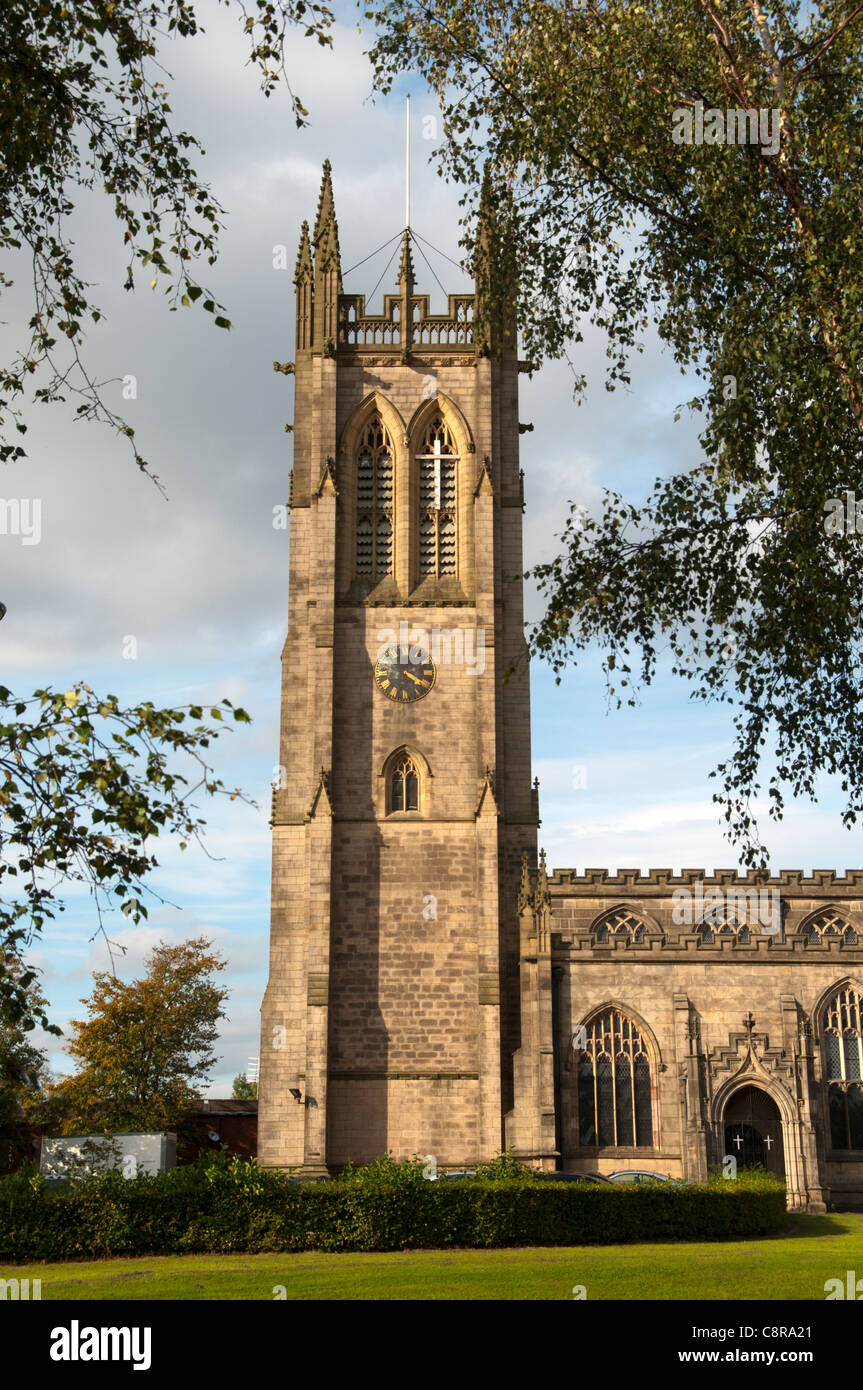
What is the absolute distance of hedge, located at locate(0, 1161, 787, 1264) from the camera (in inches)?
834

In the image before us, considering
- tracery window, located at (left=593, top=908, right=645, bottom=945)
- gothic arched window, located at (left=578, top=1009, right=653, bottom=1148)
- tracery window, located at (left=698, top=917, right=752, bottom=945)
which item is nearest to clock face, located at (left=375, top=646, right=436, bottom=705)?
tracery window, located at (left=593, top=908, right=645, bottom=945)

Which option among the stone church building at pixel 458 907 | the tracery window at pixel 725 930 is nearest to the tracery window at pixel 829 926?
the stone church building at pixel 458 907

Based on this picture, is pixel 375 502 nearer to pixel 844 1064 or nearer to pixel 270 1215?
pixel 844 1064

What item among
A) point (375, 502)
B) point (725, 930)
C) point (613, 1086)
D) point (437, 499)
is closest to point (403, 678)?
point (375, 502)

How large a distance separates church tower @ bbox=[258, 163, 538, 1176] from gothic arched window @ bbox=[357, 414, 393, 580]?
0.06 metres

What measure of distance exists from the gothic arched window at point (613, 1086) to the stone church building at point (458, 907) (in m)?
0.05

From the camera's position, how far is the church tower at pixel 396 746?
37656 mm

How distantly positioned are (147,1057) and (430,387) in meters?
25.5

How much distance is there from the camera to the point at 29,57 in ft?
39.8

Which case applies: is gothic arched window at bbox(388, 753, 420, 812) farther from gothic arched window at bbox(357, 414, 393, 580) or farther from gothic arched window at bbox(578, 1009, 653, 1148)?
gothic arched window at bbox(578, 1009, 653, 1148)

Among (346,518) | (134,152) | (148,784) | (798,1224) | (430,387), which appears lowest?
(798,1224)

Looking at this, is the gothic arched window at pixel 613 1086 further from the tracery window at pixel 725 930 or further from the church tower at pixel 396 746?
the tracery window at pixel 725 930
